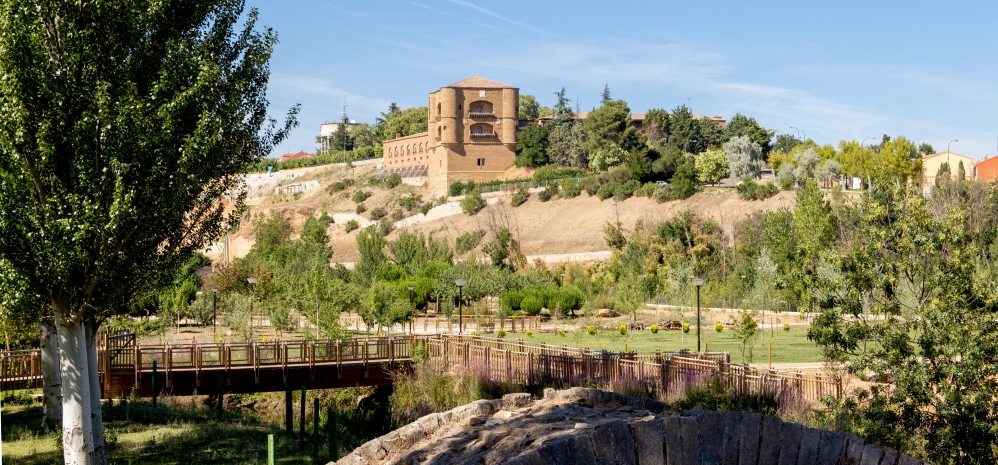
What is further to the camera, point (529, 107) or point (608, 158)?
point (529, 107)

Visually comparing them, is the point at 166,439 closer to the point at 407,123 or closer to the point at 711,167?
the point at 711,167

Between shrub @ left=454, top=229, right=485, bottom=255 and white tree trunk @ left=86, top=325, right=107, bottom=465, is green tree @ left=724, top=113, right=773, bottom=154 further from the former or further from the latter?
white tree trunk @ left=86, top=325, right=107, bottom=465

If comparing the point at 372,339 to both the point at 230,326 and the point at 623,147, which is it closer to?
the point at 230,326

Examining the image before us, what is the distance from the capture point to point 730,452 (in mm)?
8906

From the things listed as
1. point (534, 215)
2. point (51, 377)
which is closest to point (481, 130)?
point (534, 215)

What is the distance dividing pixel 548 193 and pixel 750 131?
94.0ft

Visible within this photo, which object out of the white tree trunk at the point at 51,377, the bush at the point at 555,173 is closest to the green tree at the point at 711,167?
the bush at the point at 555,173

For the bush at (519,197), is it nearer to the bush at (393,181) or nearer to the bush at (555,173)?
the bush at (555,173)

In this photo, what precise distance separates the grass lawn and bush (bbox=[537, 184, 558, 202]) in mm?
45257

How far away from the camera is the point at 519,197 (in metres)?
89.9

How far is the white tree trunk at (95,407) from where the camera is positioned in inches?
574

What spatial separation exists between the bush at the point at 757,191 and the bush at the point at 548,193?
19.3 m

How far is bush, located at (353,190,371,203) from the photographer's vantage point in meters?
106

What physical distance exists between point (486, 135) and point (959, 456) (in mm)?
92958
